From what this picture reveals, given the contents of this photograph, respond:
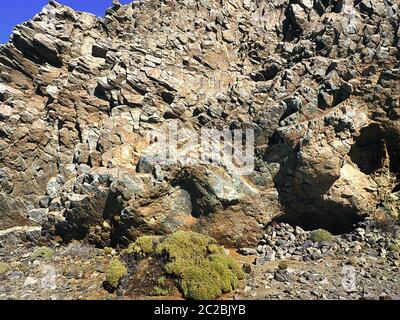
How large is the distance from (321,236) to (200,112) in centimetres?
1408

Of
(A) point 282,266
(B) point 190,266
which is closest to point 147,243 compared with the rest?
(B) point 190,266

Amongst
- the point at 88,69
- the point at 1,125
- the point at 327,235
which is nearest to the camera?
the point at 327,235

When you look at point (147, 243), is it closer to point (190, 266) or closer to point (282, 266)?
point (190, 266)

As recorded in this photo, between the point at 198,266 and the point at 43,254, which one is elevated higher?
the point at 43,254

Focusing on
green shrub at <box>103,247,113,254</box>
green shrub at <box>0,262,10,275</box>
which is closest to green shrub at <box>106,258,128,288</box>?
green shrub at <box>103,247,113,254</box>

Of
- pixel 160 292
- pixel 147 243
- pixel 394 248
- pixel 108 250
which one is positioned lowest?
pixel 160 292

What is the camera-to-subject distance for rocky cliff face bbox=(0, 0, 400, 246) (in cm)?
2502

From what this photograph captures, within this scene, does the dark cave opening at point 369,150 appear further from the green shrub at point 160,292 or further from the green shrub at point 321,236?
the green shrub at point 160,292

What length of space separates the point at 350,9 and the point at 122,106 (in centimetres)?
2200

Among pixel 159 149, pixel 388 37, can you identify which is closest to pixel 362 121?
pixel 388 37

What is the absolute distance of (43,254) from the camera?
83.3ft

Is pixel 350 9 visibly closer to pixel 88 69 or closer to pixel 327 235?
pixel 327 235
